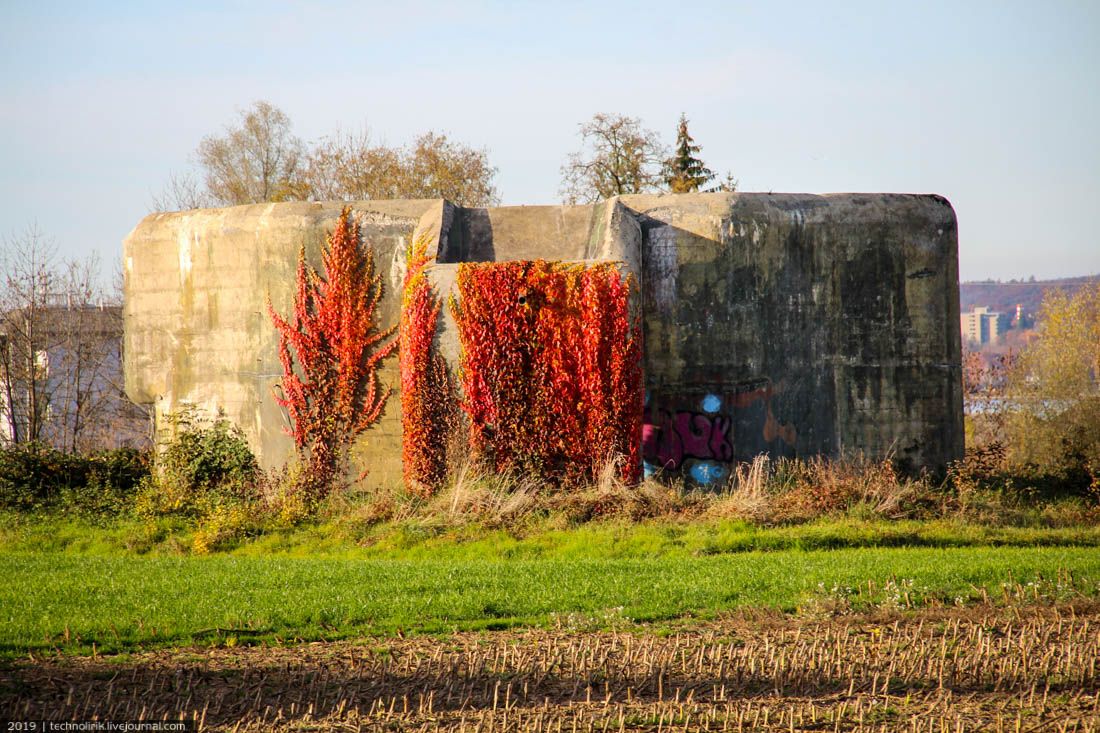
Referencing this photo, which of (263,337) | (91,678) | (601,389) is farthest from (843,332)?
(91,678)

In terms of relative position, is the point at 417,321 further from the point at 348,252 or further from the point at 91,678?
the point at 91,678

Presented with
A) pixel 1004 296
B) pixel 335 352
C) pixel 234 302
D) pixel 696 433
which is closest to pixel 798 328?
pixel 696 433

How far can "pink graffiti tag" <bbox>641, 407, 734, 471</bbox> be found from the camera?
48.6ft

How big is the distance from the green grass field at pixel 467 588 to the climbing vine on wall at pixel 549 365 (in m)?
2.32

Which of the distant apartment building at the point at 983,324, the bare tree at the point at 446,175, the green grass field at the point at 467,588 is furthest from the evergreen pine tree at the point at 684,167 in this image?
the distant apartment building at the point at 983,324

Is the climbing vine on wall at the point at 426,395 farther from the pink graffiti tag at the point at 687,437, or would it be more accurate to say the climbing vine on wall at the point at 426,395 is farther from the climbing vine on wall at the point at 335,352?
the pink graffiti tag at the point at 687,437

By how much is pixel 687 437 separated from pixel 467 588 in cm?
609

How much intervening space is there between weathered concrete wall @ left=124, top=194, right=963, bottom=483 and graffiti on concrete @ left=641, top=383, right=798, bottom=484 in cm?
3

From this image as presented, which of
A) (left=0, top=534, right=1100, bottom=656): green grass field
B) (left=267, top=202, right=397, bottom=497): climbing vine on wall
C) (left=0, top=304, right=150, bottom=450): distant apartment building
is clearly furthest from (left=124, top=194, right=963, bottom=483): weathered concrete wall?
(left=0, top=304, right=150, bottom=450): distant apartment building

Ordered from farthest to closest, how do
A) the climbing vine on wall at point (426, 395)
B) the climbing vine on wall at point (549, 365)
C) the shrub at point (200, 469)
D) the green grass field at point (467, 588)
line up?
the shrub at point (200, 469) < the climbing vine on wall at point (426, 395) < the climbing vine on wall at point (549, 365) < the green grass field at point (467, 588)

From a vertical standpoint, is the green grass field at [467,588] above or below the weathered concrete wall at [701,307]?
below

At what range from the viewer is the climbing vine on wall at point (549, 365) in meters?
13.7

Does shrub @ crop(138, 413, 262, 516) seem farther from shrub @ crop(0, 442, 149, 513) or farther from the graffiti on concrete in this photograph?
the graffiti on concrete

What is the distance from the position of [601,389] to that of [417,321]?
260 centimetres
